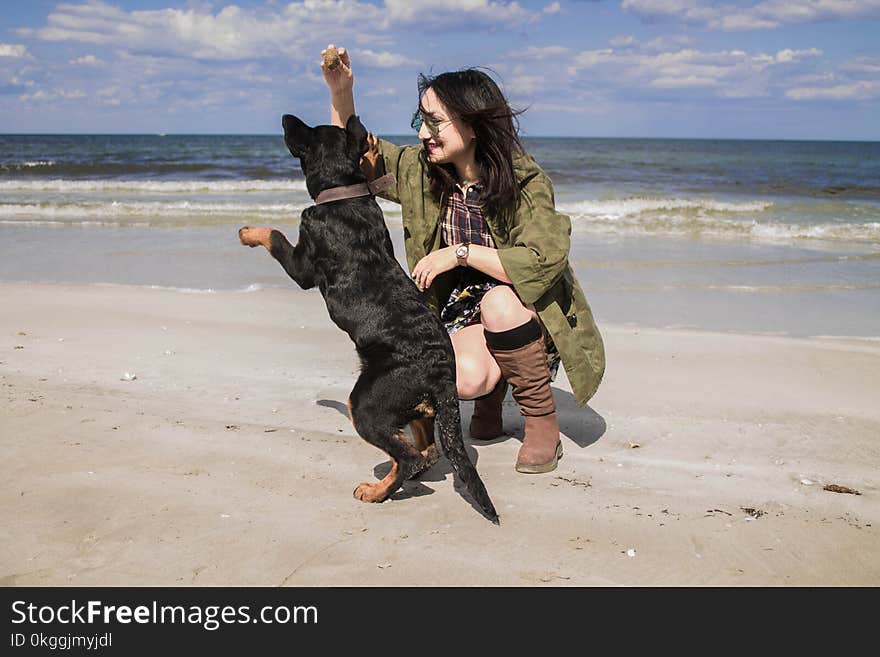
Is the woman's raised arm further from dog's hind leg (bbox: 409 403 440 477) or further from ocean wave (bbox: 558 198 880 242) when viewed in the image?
ocean wave (bbox: 558 198 880 242)

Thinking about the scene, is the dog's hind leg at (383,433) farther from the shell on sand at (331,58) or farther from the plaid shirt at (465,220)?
the shell on sand at (331,58)

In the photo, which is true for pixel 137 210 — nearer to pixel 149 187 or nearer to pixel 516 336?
pixel 149 187

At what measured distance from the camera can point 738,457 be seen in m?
3.71

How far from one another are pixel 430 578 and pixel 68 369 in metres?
3.05

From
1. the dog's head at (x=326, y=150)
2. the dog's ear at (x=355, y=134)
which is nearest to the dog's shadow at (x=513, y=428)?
the dog's head at (x=326, y=150)

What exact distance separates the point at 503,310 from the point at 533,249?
29 cm

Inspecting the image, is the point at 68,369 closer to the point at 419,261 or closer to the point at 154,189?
the point at 419,261

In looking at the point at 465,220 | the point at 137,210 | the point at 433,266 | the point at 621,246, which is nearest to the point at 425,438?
the point at 433,266

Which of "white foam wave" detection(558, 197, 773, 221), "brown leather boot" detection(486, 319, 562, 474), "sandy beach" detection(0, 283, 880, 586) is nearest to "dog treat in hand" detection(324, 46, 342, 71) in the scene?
"brown leather boot" detection(486, 319, 562, 474)

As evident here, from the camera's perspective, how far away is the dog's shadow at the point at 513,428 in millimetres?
3426

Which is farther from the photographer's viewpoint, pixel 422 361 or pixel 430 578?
pixel 422 361
